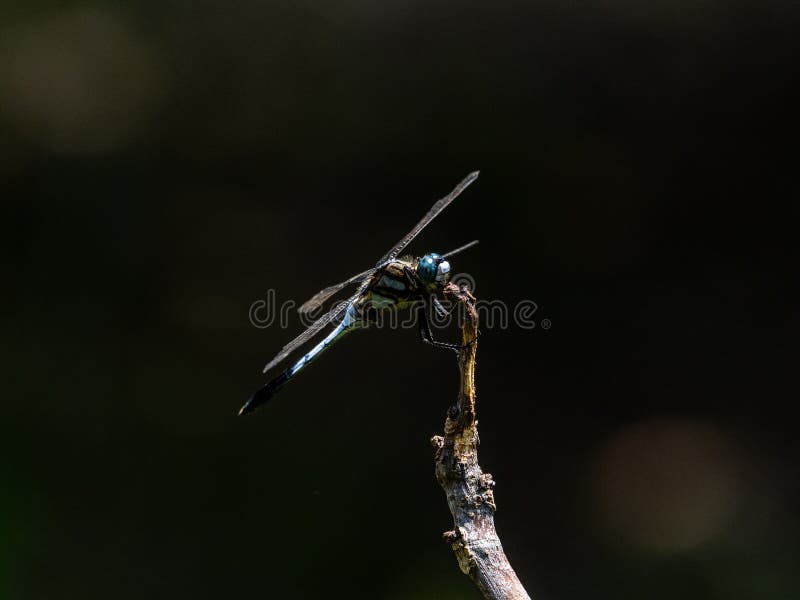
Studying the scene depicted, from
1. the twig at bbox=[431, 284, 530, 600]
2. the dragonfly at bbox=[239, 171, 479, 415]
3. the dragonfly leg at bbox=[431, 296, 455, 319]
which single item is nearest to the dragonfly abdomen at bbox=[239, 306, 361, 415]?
the dragonfly at bbox=[239, 171, 479, 415]

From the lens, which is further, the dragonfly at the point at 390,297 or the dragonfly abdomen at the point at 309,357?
the dragonfly abdomen at the point at 309,357

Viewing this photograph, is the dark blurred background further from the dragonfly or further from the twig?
the twig

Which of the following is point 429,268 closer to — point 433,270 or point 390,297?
point 433,270

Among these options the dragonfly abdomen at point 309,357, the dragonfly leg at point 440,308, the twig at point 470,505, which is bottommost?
the twig at point 470,505

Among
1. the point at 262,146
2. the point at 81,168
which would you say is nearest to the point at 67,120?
the point at 81,168

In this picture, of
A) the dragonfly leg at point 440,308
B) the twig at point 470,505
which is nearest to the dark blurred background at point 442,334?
the dragonfly leg at point 440,308

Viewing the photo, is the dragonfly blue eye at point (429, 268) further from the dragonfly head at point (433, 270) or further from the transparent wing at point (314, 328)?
the transparent wing at point (314, 328)

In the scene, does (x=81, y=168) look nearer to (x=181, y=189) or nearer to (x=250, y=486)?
(x=181, y=189)
